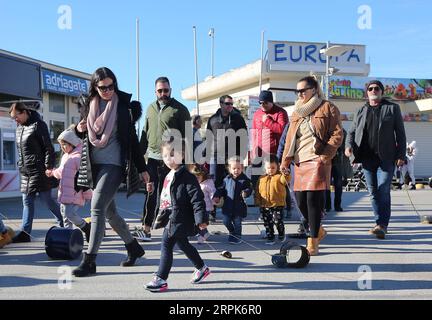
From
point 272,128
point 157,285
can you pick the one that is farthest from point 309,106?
point 157,285

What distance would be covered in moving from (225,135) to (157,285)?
12.1ft

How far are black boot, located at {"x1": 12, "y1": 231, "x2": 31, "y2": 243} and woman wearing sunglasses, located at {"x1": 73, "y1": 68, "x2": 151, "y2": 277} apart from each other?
2246 millimetres

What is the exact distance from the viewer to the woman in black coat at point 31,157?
6.39 metres

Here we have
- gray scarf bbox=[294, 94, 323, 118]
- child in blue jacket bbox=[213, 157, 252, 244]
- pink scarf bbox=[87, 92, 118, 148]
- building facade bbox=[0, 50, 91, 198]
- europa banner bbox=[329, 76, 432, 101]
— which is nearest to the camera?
pink scarf bbox=[87, 92, 118, 148]

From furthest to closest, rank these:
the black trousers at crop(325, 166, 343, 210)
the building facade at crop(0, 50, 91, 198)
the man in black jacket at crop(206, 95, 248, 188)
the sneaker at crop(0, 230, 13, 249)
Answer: the building facade at crop(0, 50, 91, 198) < the black trousers at crop(325, 166, 343, 210) < the man in black jacket at crop(206, 95, 248, 188) < the sneaker at crop(0, 230, 13, 249)

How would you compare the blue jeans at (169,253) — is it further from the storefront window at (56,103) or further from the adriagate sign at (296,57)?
the adriagate sign at (296,57)

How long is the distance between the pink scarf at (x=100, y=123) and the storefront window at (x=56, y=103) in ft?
51.0

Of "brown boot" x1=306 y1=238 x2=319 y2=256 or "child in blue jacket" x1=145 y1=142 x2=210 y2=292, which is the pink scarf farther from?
"brown boot" x1=306 y1=238 x2=319 y2=256

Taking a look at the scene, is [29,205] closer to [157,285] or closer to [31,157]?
[31,157]

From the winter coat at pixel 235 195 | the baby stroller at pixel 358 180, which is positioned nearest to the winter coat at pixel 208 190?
the winter coat at pixel 235 195

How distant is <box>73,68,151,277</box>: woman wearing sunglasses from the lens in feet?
14.8

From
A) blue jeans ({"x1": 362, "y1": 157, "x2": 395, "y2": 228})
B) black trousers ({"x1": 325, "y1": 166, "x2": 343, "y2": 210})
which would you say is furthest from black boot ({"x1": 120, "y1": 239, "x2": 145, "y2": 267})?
black trousers ({"x1": 325, "y1": 166, "x2": 343, "y2": 210})
